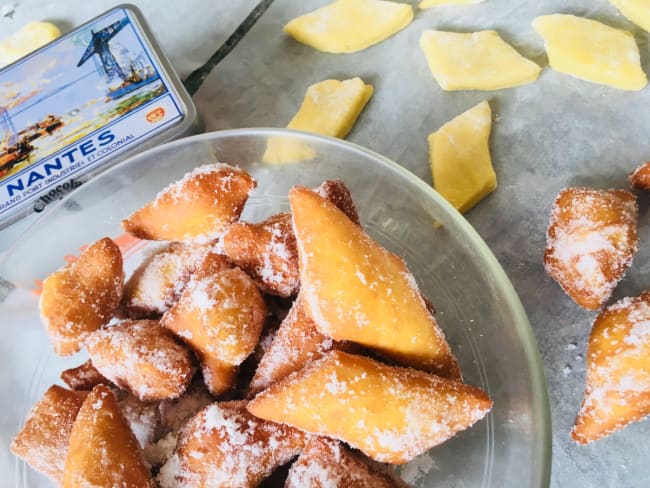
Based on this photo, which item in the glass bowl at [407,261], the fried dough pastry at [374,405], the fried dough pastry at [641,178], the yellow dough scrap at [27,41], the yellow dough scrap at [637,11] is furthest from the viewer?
the yellow dough scrap at [27,41]

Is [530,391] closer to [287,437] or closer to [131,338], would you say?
[287,437]

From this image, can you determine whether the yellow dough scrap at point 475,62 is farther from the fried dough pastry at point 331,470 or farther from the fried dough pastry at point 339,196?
the fried dough pastry at point 331,470

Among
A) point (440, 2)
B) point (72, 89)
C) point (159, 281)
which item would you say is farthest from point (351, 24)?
point (159, 281)

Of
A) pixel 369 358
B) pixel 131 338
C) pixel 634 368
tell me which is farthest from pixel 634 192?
pixel 131 338

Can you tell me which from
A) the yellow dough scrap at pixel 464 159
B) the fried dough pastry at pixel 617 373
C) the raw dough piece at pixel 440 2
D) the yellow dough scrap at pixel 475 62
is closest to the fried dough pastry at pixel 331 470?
the fried dough pastry at pixel 617 373

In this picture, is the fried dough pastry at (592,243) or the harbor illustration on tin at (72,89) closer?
the fried dough pastry at (592,243)

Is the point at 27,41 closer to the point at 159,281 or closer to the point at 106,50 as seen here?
the point at 106,50
